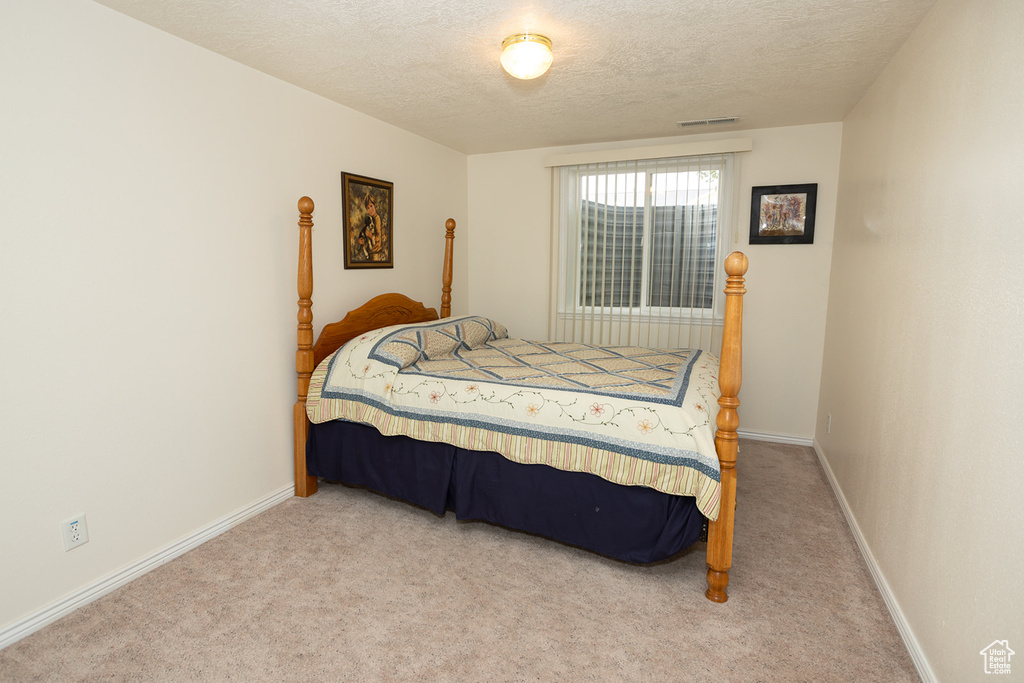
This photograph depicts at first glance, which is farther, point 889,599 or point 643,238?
point 643,238

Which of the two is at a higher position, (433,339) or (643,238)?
(643,238)

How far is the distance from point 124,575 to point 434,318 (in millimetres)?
2376

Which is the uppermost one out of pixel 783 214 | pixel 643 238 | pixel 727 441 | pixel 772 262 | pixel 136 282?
pixel 783 214

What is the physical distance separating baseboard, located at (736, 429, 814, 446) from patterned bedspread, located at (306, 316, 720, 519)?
1.19m

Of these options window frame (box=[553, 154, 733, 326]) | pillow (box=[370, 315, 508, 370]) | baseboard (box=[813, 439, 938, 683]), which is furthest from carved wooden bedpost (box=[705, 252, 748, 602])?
window frame (box=[553, 154, 733, 326])

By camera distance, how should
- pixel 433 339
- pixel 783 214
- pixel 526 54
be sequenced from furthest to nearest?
pixel 783 214
pixel 433 339
pixel 526 54

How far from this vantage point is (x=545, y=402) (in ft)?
7.78

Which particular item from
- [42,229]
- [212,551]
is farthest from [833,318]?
[42,229]

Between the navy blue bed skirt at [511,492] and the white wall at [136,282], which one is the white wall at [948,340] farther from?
the white wall at [136,282]

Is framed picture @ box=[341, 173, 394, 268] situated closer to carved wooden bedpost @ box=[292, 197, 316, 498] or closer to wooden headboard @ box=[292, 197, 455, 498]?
wooden headboard @ box=[292, 197, 455, 498]

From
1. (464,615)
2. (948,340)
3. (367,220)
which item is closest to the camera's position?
(948,340)

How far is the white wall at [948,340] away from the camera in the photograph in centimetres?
131

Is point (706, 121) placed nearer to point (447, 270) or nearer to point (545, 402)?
point (447, 270)

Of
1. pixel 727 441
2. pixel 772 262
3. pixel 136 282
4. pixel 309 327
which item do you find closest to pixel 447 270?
pixel 309 327
